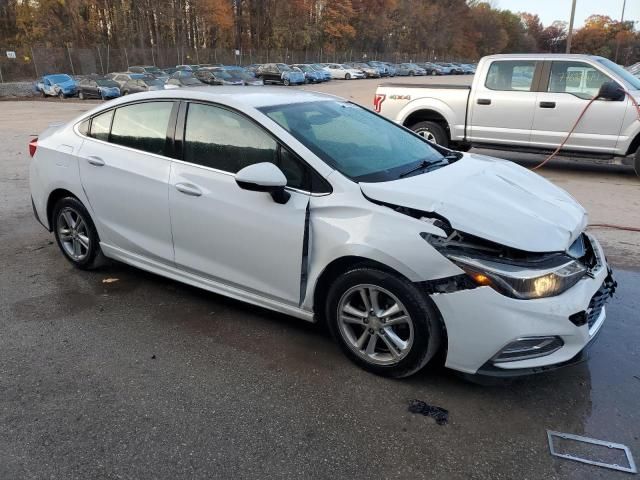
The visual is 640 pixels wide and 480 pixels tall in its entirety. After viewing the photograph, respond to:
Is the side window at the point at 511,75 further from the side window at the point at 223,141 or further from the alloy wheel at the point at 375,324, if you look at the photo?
the alloy wheel at the point at 375,324

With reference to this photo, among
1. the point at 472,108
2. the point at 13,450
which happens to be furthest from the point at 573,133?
the point at 13,450

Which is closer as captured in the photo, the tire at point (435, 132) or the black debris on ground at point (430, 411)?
the black debris on ground at point (430, 411)

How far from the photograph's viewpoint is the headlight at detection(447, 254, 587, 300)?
2.69 metres

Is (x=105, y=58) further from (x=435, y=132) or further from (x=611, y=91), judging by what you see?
(x=611, y=91)

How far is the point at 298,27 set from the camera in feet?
234

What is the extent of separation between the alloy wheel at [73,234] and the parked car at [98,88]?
27.3 metres

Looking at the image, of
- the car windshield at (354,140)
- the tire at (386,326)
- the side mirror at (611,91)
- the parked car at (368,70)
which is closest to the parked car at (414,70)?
the parked car at (368,70)

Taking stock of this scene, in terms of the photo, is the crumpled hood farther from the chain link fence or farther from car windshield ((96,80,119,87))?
the chain link fence

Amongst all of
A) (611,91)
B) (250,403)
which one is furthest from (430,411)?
(611,91)

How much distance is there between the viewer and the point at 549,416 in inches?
111

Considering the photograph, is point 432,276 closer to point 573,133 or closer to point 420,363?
point 420,363

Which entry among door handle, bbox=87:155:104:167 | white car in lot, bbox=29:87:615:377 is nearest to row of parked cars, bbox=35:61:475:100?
door handle, bbox=87:155:104:167

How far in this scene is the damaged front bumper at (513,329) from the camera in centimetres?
268

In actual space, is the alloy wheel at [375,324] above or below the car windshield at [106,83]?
below
